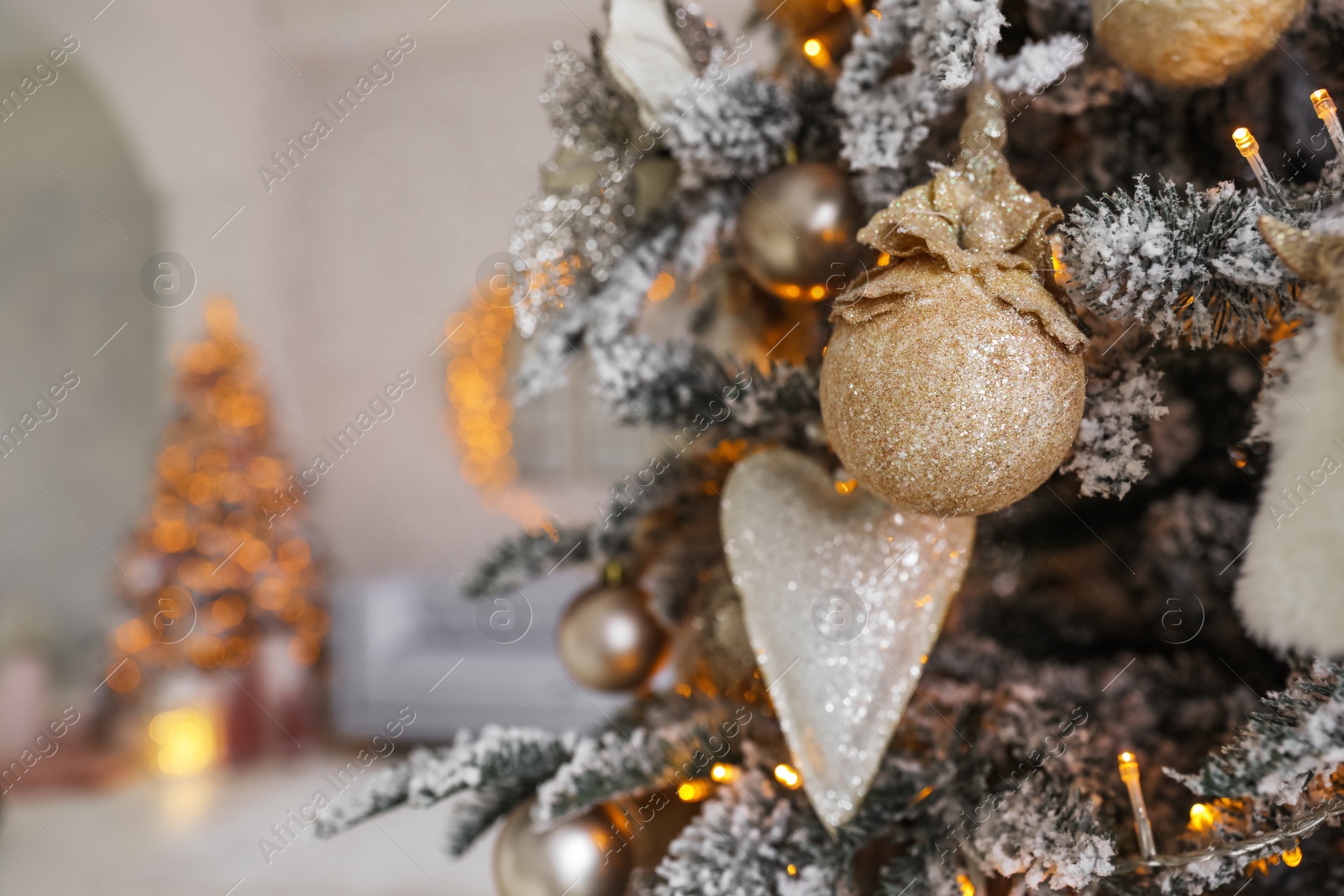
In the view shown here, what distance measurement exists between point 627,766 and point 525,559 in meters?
0.18

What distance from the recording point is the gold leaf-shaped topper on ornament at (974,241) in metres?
0.34

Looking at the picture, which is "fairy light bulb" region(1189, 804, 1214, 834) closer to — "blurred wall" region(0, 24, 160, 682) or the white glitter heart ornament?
the white glitter heart ornament

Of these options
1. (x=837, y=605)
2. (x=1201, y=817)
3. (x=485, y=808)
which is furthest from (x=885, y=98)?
(x=485, y=808)

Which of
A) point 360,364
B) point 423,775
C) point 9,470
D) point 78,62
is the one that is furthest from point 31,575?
point 423,775

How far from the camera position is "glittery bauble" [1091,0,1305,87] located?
1.21 feet

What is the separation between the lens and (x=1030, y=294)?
34cm

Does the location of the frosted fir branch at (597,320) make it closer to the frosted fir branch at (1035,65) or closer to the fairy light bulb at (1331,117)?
the frosted fir branch at (1035,65)

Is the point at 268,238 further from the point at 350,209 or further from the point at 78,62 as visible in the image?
the point at 78,62

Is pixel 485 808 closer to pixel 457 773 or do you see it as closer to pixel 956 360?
pixel 457 773

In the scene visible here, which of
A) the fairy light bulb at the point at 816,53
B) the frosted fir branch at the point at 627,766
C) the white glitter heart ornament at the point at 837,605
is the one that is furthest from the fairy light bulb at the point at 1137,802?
the fairy light bulb at the point at 816,53

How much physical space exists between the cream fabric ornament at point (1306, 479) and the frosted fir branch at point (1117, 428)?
1.8 inches

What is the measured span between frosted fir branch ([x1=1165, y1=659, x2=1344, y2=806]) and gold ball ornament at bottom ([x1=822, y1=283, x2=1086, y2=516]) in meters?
0.12

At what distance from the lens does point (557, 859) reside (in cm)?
53

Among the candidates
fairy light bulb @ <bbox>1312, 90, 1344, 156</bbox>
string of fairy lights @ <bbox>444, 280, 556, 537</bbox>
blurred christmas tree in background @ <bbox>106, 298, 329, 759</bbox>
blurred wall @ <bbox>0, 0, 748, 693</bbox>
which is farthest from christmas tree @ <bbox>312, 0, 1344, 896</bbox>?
string of fairy lights @ <bbox>444, 280, 556, 537</bbox>
